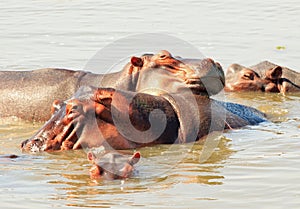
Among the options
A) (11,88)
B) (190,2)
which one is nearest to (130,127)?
(11,88)

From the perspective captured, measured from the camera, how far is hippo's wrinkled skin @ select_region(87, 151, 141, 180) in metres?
6.02

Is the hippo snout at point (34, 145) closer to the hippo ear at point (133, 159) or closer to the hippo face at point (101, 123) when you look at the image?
the hippo face at point (101, 123)

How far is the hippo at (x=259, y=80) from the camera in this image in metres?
11.0

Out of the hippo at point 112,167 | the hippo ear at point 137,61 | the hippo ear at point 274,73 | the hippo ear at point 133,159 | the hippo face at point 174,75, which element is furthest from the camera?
the hippo ear at point 274,73

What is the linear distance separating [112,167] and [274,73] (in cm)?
529

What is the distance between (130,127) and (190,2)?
9.94 m

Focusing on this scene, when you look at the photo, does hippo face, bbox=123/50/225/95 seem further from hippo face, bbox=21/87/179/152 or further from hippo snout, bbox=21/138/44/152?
hippo snout, bbox=21/138/44/152

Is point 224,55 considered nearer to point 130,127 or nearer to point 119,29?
point 119,29

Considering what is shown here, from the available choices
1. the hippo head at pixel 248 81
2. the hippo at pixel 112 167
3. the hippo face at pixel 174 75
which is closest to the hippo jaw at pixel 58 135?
the hippo at pixel 112 167

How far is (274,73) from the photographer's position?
1089cm

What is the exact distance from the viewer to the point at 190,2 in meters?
16.7

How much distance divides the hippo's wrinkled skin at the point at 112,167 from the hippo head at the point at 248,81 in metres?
5.06

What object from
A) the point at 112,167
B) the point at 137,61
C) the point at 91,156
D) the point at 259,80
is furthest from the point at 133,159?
the point at 259,80

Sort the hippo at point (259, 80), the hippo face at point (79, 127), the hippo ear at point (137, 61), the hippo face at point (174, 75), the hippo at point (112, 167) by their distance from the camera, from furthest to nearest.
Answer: the hippo at point (259, 80)
the hippo ear at point (137, 61)
the hippo face at point (174, 75)
the hippo face at point (79, 127)
the hippo at point (112, 167)
